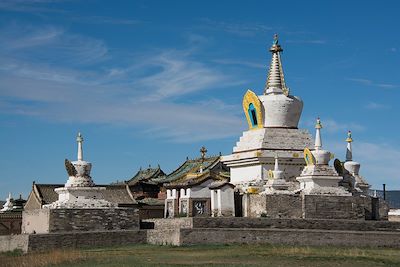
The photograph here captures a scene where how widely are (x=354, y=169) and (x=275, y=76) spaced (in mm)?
6971

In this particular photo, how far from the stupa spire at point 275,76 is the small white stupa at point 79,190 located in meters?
12.1

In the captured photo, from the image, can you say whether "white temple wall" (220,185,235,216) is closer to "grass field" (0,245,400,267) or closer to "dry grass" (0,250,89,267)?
"grass field" (0,245,400,267)

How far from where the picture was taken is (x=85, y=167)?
4019cm

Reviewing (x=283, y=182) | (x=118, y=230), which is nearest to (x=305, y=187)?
(x=283, y=182)

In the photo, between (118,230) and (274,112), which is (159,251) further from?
(274,112)

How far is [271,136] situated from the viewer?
148ft

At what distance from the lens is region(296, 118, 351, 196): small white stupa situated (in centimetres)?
4059

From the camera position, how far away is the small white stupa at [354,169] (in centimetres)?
4450

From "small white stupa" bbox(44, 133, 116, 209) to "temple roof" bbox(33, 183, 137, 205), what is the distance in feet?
26.2

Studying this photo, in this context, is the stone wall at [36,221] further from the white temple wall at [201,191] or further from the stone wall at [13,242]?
the white temple wall at [201,191]

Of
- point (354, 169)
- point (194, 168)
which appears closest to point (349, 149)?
point (354, 169)

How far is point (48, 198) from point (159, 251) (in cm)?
1827

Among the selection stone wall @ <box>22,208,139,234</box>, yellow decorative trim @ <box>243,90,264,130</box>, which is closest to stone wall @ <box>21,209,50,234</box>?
stone wall @ <box>22,208,139,234</box>

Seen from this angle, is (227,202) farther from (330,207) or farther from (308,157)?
(330,207)
